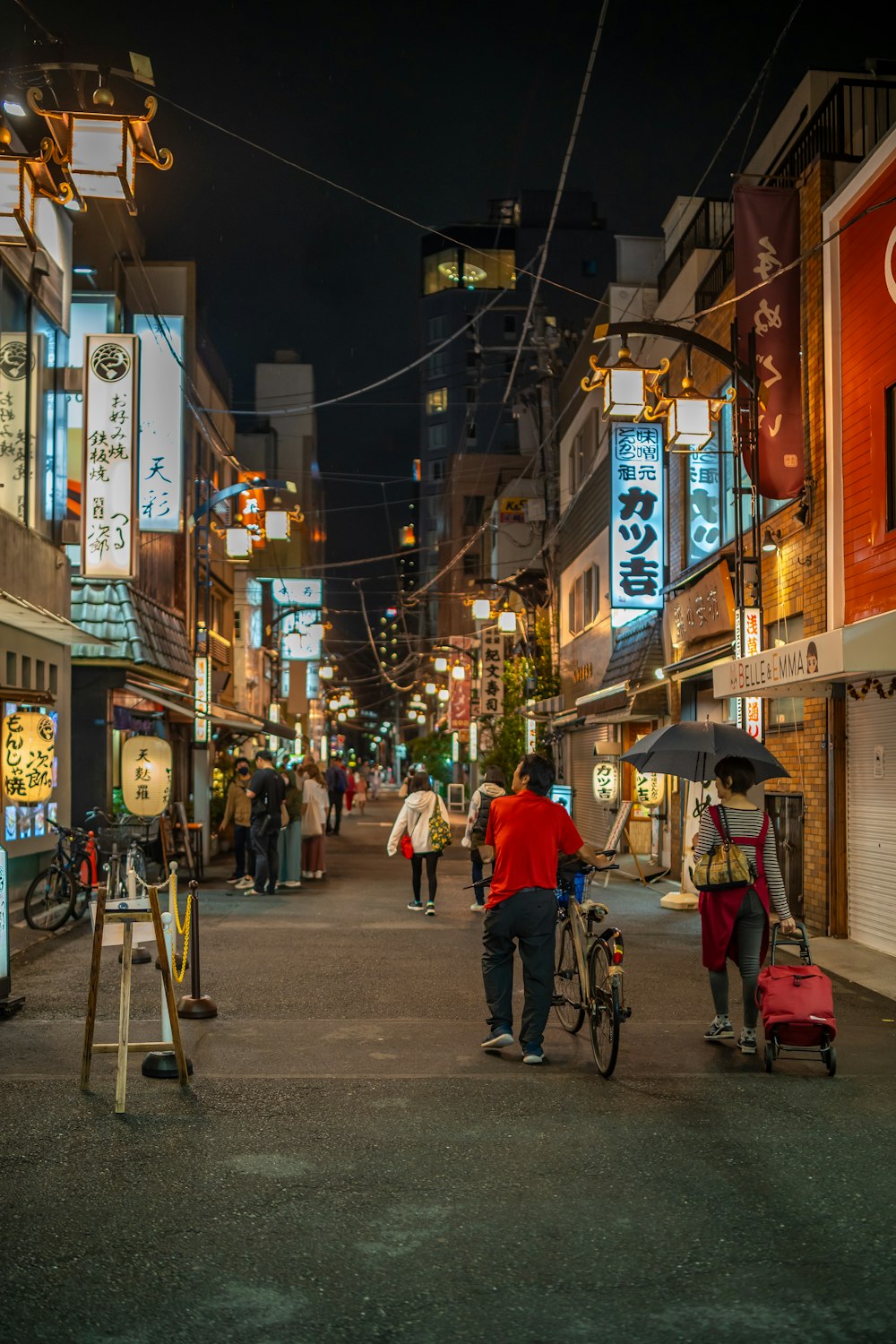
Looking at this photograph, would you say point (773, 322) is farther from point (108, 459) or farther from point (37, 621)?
point (37, 621)

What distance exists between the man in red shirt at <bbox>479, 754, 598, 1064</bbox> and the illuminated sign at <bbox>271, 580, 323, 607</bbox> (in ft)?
134

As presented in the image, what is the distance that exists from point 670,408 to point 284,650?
122 ft

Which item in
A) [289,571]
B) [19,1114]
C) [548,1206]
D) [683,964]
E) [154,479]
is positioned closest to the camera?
[548,1206]

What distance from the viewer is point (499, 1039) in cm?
845

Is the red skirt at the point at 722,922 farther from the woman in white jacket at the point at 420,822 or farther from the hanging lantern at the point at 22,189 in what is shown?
the woman in white jacket at the point at 420,822

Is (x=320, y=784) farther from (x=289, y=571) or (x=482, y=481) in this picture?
(x=482, y=481)

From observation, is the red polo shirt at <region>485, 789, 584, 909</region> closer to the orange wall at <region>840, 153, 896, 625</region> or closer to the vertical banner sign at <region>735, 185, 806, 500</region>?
the orange wall at <region>840, 153, 896, 625</region>

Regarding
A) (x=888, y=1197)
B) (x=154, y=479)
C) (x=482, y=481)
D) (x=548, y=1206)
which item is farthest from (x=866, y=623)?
(x=482, y=481)

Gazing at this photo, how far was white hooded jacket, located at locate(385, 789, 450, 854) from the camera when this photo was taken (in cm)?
1666

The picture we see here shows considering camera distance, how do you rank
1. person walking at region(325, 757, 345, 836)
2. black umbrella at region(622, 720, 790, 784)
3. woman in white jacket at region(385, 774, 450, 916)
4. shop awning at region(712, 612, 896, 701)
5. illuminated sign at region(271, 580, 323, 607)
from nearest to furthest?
black umbrella at region(622, 720, 790, 784), shop awning at region(712, 612, 896, 701), woman in white jacket at region(385, 774, 450, 916), person walking at region(325, 757, 345, 836), illuminated sign at region(271, 580, 323, 607)

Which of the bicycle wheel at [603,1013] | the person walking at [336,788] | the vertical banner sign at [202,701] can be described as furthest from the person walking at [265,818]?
the person walking at [336,788]

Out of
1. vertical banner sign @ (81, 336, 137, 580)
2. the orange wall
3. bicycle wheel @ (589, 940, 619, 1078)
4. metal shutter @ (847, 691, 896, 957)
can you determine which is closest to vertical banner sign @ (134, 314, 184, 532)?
vertical banner sign @ (81, 336, 137, 580)

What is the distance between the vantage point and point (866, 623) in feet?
36.0

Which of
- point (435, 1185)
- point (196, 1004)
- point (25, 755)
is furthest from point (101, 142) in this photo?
point (435, 1185)
